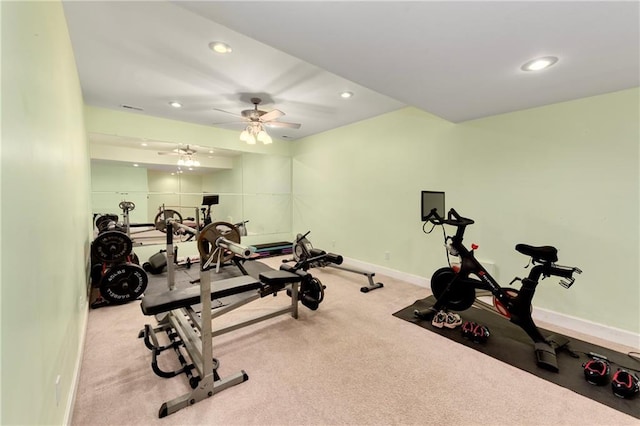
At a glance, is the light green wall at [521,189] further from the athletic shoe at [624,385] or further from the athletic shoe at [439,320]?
the athletic shoe at [439,320]

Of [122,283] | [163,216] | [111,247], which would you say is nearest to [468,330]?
[122,283]

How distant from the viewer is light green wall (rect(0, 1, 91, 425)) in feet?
2.85

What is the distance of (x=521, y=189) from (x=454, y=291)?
1.52 meters

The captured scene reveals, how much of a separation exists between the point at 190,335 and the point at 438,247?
3.33 metres

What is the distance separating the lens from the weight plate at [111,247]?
10.8 feet

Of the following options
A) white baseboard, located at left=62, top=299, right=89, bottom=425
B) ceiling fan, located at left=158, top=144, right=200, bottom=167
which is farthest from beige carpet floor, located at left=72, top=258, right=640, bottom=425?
ceiling fan, located at left=158, top=144, right=200, bottom=167

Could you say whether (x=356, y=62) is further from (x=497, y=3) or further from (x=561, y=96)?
(x=561, y=96)

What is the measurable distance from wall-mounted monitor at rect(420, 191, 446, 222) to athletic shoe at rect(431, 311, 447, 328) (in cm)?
104

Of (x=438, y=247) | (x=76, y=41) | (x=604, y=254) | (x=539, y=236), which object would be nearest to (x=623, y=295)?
(x=604, y=254)

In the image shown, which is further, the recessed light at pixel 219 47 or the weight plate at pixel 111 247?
→ the weight plate at pixel 111 247

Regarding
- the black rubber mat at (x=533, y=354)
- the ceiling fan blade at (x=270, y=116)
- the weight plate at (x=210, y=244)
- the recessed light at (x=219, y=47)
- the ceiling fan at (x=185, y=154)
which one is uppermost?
the recessed light at (x=219, y=47)

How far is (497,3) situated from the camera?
146 centimetres

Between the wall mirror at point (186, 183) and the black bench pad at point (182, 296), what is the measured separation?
2042 mm

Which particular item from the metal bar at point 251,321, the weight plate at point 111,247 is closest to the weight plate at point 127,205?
the weight plate at point 111,247
